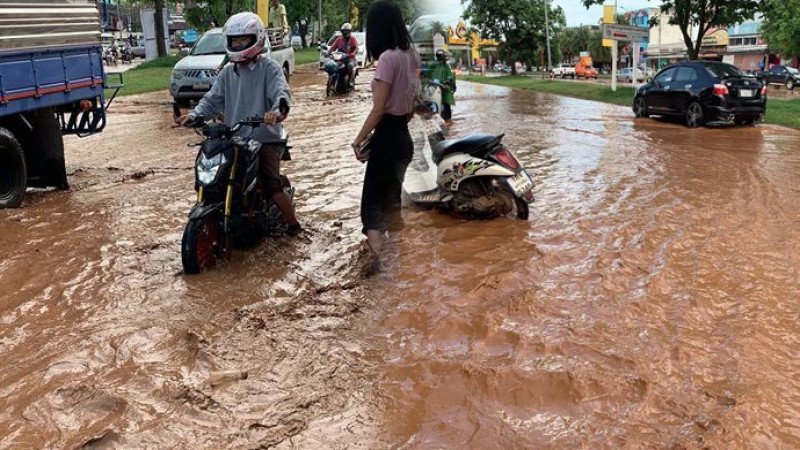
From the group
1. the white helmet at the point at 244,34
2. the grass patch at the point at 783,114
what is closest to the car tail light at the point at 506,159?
the white helmet at the point at 244,34

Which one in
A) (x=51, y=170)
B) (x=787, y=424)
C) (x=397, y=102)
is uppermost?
(x=397, y=102)

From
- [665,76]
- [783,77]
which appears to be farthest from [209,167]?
[783,77]

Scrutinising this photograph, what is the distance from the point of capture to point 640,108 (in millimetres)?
17578

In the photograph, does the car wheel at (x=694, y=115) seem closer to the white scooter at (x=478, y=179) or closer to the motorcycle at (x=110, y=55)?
the white scooter at (x=478, y=179)

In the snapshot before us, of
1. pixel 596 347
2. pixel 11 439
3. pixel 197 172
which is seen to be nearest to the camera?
pixel 11 439

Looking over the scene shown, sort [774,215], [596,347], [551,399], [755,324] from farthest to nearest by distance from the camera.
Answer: [774,215], [755,324], [596,347], [551,399]

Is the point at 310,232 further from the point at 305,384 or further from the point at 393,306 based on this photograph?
the point at 305,384

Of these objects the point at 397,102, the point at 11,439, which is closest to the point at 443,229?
the point at 397,102

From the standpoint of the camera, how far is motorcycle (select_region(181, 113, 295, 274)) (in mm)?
5055

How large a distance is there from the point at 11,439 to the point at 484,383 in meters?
2.22

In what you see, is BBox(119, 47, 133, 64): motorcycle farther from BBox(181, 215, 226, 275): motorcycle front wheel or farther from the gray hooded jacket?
BBox(181, 215, 226, 275): motorcycle front wheel

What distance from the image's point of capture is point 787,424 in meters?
3.09

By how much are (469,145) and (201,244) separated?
2767 millimetres

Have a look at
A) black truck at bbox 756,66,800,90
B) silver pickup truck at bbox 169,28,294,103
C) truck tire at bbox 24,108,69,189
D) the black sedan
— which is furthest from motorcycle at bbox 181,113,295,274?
black truck at bbox 756,66,800,90
